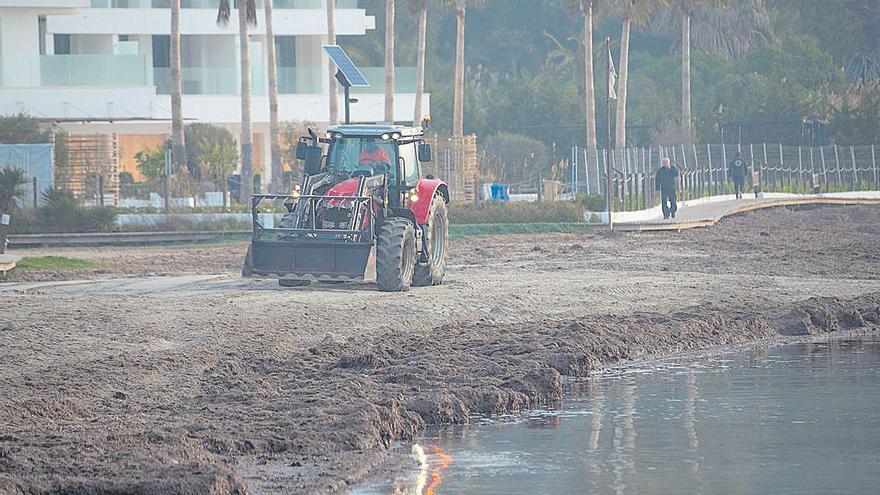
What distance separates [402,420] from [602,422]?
1.93 meters

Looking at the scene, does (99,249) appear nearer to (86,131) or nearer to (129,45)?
(86,131)

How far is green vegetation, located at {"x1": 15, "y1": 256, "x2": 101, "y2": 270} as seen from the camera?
27659mm

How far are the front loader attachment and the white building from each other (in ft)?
95.5

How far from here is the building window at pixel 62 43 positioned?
58.5 m

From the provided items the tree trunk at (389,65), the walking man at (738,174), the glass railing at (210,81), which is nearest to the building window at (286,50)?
the glass railing at (210,81)

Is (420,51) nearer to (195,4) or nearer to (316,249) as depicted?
(195,4)

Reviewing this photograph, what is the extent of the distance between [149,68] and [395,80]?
10.6 m

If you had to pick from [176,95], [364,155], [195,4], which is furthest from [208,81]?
[364,155]

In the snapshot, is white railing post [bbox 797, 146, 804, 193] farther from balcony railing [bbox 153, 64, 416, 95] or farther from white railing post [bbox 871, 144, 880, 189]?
balcony railing [bbox 153, 64, 416, 95]

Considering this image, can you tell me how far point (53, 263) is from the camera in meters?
28.6

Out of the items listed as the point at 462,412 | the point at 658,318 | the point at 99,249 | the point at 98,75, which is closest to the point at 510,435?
the point at 462,412

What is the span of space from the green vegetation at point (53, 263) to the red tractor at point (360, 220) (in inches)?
224

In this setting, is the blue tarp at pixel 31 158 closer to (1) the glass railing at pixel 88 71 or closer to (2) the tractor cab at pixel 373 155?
(1) the glass railing at pixel 88 71

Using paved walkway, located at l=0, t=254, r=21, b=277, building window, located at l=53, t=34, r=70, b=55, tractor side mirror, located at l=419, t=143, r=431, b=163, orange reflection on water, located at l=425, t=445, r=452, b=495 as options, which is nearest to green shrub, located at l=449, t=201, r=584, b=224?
paved walkway, located at l=0, t=254, r=21, b=277
